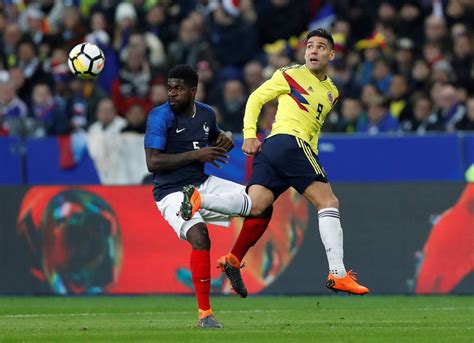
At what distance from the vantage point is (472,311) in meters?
13.3

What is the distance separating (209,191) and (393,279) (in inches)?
194

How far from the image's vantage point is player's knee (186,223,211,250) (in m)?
11.4

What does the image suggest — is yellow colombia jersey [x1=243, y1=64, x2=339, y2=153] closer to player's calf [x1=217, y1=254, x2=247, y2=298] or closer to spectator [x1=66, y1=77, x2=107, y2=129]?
player's calf [x1=217, y1=254, x2=247, y2=298]

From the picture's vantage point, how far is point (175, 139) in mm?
11820

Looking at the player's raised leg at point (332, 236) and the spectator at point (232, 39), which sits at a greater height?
the spectator at point (232, 39)

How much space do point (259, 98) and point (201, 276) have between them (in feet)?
5.66

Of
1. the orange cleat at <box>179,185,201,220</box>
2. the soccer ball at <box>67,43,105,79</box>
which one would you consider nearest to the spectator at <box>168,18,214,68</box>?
the soccer ball at <box>67,43,105,79</box>

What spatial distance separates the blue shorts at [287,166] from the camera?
1199 centimetres

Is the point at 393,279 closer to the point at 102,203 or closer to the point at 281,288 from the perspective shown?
the point at 281,288

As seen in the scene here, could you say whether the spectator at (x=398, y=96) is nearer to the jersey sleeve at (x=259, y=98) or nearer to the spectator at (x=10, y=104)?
the spectator at (x=10, y=104)

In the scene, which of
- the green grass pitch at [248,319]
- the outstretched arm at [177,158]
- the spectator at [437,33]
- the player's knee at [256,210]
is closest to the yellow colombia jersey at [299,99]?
the player's knee at [256,210]

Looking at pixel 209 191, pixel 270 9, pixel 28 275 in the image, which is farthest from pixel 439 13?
pixel 209 191

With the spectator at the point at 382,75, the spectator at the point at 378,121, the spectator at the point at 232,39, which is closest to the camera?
the spectator at the point at 378,121

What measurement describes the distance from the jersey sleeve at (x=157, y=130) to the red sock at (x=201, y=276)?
3.30ft
